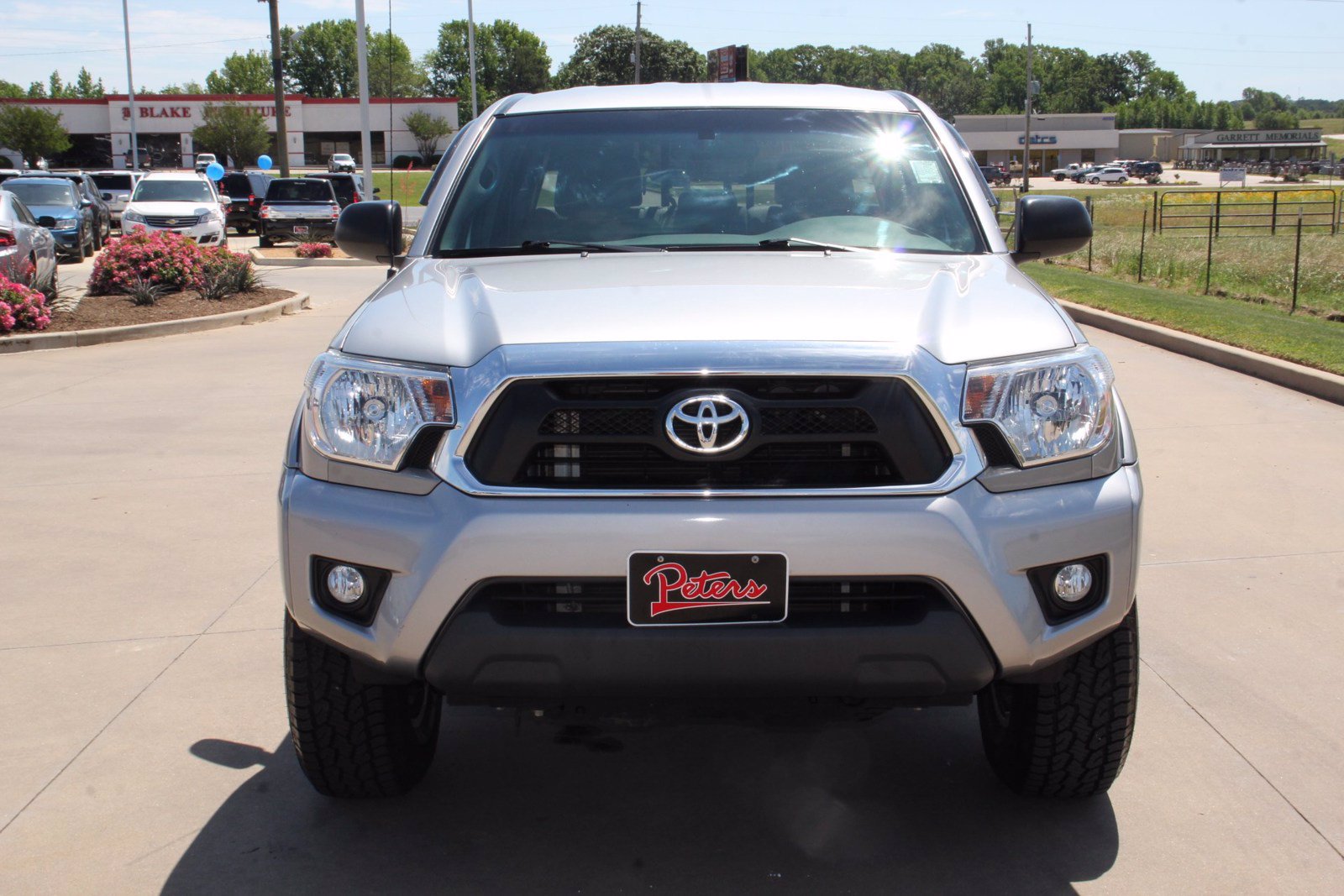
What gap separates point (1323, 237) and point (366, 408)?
103ft

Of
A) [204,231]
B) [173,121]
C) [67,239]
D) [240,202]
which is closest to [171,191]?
[204,231]

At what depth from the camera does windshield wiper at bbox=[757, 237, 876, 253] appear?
13.0 feet

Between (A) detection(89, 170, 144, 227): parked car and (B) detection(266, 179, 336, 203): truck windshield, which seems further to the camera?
(A) detection(89, 170, 144, 227): parked car

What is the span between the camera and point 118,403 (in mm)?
9688

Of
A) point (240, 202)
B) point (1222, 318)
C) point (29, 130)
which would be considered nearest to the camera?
point (1222, 318)

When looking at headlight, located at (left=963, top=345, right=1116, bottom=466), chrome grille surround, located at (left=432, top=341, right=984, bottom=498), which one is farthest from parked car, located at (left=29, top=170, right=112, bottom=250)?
headlight, located at (left=963, top=345, right=1116, bottom=466)

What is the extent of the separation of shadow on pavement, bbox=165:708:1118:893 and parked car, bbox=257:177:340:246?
83.0 ft

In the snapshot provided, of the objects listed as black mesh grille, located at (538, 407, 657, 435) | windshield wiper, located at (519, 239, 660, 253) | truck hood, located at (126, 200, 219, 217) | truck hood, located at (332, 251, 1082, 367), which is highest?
windshield wiper, located at (519, 239, 660, 253)

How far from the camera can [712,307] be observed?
310cm

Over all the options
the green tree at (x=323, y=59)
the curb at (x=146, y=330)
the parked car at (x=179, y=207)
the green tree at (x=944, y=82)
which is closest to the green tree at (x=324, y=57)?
the green tree at (x=323, y=59)

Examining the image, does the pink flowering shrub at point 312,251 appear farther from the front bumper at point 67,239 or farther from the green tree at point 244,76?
the green tree at point 244,76

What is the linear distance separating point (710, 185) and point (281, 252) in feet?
81.7

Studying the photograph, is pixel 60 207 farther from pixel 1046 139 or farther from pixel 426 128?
pixel 1046 139

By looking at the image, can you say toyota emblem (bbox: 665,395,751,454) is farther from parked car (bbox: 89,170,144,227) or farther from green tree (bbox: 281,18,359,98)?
green tree (bbox: 281,18,359,98)
